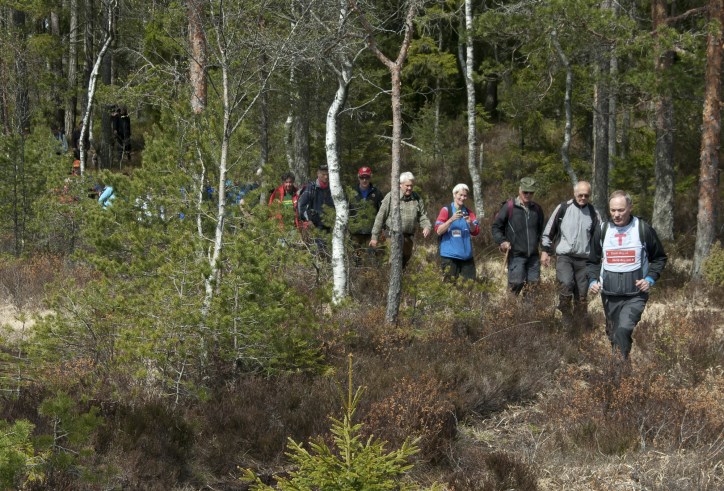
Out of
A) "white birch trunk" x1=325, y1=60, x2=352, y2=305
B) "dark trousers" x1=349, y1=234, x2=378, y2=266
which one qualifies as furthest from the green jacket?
"dark trousers" x1=349, y1=234, x2=378, y2=266

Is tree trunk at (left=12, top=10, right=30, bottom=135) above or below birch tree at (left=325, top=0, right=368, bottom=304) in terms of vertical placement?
above

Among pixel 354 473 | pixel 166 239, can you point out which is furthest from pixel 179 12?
pixel 354 473

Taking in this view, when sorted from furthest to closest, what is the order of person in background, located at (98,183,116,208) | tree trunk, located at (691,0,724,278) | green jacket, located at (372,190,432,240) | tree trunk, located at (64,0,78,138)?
tree trunk, located at (64,0,78,138), tree trunk, located at (691,0,724,278), green jacket, located at (372,190,432,240), person in background, located at (98,183,116,208)

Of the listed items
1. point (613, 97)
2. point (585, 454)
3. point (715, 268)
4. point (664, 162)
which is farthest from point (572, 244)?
point (613, 97)

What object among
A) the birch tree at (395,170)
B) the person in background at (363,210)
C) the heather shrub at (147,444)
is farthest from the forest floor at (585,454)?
the person in background at (363,210)

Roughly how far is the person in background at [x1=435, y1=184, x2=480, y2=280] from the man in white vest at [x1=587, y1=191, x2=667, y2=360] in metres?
1.92

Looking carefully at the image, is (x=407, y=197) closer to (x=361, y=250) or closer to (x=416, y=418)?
(x=361, y=250)

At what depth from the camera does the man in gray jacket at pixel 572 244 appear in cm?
778

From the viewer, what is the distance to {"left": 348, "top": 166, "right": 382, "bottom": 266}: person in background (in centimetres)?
898

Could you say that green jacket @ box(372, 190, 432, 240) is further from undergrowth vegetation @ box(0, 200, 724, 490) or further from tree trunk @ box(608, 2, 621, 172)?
tree trunk @ box(608, 2, 621, 172)

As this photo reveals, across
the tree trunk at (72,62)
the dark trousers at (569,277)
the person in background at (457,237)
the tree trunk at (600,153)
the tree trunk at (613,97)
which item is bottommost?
the dark trousers at (569,277)

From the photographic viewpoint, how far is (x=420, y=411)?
17.4ft

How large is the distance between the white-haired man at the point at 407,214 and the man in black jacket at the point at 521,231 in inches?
33.7

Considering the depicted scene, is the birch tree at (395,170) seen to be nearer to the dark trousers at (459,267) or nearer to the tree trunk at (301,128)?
the dark trousers at (459,267)
